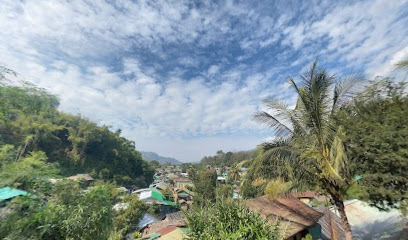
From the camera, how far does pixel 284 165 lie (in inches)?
258

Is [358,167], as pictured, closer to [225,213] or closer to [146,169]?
[225,213]

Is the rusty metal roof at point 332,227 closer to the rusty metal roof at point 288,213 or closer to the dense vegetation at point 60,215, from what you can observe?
the rusty metal roof at point 288,213

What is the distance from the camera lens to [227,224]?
5496mm

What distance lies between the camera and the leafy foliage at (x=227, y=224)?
16.6 ft

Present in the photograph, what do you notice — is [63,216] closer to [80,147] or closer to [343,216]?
[343,216]

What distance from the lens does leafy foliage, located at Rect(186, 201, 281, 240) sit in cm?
507

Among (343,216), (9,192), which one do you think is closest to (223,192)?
(343,216)

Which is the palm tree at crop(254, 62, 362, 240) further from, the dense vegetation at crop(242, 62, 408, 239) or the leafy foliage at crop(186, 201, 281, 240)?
the leafy foliage at crop(186, 201, 281, 240)

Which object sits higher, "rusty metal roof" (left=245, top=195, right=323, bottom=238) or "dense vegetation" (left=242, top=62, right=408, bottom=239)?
"dense vegetation" (left=242, top=62, right=408, bottom=239)

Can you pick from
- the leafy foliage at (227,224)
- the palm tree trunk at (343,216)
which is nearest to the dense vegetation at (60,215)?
the leafy foliage at (227,224)

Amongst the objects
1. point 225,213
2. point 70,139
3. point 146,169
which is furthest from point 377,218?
point 146,169

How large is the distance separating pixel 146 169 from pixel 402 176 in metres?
62.0

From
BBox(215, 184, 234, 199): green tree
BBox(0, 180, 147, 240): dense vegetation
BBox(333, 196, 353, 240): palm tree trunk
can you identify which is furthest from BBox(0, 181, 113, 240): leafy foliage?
BBox(333, 196, 353, 240): palm tree trunk

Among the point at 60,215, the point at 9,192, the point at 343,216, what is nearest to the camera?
the point at 60,215
